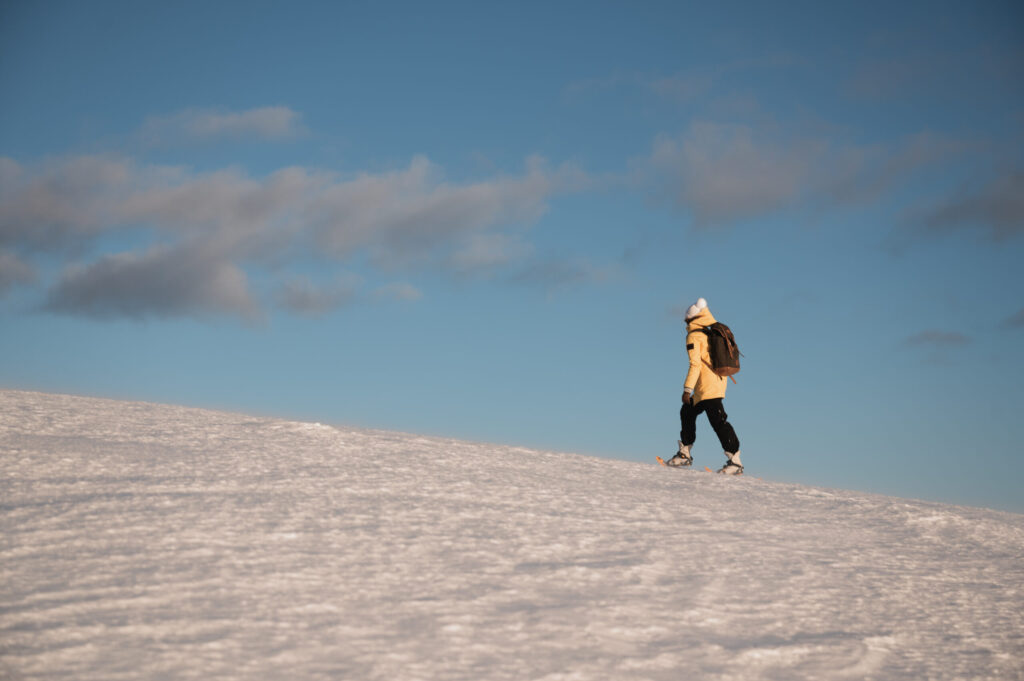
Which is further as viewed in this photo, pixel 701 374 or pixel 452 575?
pixel 701 374

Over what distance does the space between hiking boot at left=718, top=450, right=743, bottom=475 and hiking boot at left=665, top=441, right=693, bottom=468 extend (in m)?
0.44

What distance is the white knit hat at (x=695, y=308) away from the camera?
31.5ft

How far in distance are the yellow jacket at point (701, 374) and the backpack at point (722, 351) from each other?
0.21ft

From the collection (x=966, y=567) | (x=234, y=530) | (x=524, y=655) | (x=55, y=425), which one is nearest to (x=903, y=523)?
(x=966, y=567)

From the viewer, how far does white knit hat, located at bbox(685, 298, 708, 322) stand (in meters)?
9.60

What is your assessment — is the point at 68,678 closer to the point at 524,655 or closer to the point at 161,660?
the point at 161,660

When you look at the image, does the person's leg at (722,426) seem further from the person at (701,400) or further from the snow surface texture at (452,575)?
the snow surface texture at (452,575)

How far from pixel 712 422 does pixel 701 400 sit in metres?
0.30

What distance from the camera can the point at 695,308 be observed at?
964 centimetres

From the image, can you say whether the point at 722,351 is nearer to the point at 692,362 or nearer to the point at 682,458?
the point at 692,362

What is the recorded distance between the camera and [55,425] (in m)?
7.85

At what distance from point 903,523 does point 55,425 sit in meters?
8.06

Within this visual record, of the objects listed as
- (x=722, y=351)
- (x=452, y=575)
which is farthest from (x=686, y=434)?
(x=452, y=575)

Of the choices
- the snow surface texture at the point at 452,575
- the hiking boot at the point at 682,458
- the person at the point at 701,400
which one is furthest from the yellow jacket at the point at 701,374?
the snow surface texture at the point at 452,575
